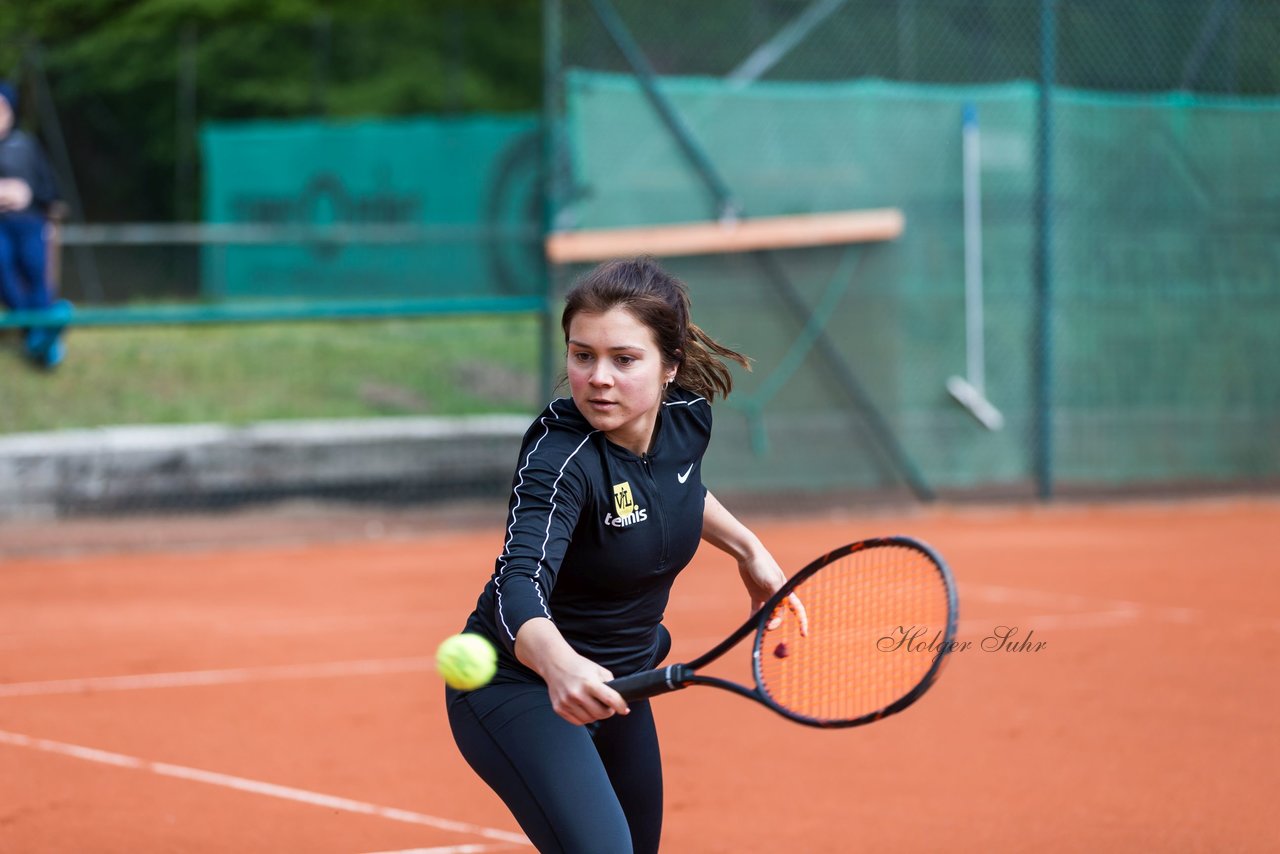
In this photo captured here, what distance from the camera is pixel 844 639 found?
3125mm

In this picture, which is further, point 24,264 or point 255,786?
point 24,264

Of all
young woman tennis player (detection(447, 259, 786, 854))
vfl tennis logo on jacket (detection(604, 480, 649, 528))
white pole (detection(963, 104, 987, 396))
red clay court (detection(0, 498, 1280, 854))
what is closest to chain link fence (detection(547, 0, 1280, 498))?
white pole (detection(963, 104, 987, 396))

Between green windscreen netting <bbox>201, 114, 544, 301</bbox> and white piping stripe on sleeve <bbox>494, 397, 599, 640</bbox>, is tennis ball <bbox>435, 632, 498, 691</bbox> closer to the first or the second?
white piping stripe on sleeve <bbox>494, 397, 599, 640</bbox>

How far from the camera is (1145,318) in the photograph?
12.5 metres

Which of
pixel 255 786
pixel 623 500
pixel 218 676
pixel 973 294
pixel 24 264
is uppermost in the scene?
pixel 623 500

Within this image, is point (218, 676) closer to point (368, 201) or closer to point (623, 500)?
point (623, 500)

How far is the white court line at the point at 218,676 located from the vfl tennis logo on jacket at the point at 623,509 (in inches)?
155

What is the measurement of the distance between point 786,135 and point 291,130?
980 centimetres

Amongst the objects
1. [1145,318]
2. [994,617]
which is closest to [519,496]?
[994,617]

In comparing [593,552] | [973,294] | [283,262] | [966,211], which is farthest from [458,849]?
[283,262]

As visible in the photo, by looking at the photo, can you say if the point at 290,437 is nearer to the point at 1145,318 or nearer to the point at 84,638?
the point at 84,638

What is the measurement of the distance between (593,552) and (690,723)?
2.86 meters

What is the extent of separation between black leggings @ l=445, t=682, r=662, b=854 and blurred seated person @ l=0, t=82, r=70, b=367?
954cm

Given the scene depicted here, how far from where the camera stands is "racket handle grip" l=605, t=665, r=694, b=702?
285cm
